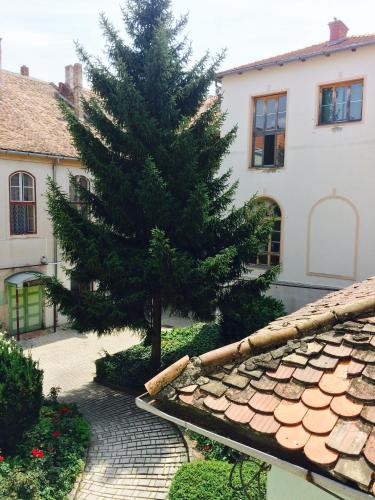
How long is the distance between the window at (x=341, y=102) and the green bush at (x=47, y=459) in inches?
501

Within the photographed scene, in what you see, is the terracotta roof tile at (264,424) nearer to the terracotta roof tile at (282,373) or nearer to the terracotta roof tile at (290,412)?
the terracotta roof tile at (290,412)

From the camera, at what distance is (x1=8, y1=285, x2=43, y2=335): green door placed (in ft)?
55.5

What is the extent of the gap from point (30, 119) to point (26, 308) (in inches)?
321

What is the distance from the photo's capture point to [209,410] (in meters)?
2.91

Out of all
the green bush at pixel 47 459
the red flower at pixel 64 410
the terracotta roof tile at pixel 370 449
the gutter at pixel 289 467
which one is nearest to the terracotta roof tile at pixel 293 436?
the gutter at pixel 289 467

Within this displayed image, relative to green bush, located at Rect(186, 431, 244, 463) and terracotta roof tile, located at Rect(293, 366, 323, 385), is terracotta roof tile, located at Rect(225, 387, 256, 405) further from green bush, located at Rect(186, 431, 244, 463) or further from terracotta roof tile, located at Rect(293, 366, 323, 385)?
green bush, located at Rect(186, 431, 244, 463)

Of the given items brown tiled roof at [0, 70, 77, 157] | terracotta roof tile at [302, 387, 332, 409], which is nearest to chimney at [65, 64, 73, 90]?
brown tiled roof at [0, 70, 77, 157]

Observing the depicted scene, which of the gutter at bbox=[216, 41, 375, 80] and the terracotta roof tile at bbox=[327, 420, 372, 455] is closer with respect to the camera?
the terracotta roof tile at bbox=[327, 420, 372, 455]

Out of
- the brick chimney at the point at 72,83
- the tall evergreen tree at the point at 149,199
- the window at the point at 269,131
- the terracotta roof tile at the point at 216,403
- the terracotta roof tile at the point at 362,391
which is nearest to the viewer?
the terracotta roof tile at the point at 362,391

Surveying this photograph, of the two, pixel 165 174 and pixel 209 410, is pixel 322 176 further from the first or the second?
pixel 209 410

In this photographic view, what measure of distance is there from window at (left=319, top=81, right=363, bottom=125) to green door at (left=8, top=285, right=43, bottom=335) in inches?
517

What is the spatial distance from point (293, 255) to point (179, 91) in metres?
7.92

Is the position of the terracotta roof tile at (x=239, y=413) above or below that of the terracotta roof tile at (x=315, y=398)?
below

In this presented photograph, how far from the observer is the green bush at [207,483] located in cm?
649
